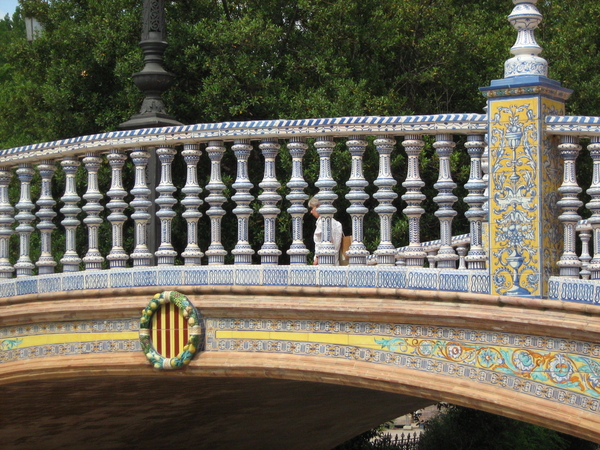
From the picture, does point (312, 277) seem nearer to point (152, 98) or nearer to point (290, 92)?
point (152, 98)

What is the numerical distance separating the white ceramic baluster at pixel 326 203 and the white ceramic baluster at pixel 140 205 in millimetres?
1385

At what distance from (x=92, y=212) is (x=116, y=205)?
21cm

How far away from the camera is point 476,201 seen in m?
6.22

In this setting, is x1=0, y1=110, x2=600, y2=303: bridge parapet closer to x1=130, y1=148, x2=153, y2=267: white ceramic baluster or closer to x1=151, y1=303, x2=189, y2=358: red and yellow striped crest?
x1=130, y1=148, x2=153, y2=267: white ceramic baluster

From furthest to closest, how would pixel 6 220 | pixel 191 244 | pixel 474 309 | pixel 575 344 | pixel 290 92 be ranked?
pixel 290 92 < pixel 6 220 < pixel 191 244 < pixel 474 309 < pixel 575 344

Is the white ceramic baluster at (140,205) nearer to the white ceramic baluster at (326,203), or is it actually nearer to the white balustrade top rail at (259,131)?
the white balustrade top rail at (259,131)

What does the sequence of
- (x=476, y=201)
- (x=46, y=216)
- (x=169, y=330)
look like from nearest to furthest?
(x=476, y=201)
(x=169, y=330)
(x=46, y=216)

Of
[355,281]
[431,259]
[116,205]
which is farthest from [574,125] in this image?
[431,259]

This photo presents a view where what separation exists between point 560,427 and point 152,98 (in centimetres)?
510

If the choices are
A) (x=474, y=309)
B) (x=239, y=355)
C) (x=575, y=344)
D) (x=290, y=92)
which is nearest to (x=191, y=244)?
(x=239, y=355)

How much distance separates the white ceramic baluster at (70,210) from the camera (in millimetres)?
7574

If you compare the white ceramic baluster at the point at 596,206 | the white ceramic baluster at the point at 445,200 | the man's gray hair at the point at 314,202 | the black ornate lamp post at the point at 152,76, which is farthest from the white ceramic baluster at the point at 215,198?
the white ceramic baluster at the point at 596,206

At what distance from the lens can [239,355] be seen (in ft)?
23.3

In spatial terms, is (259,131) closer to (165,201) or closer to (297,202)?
(297,202)
